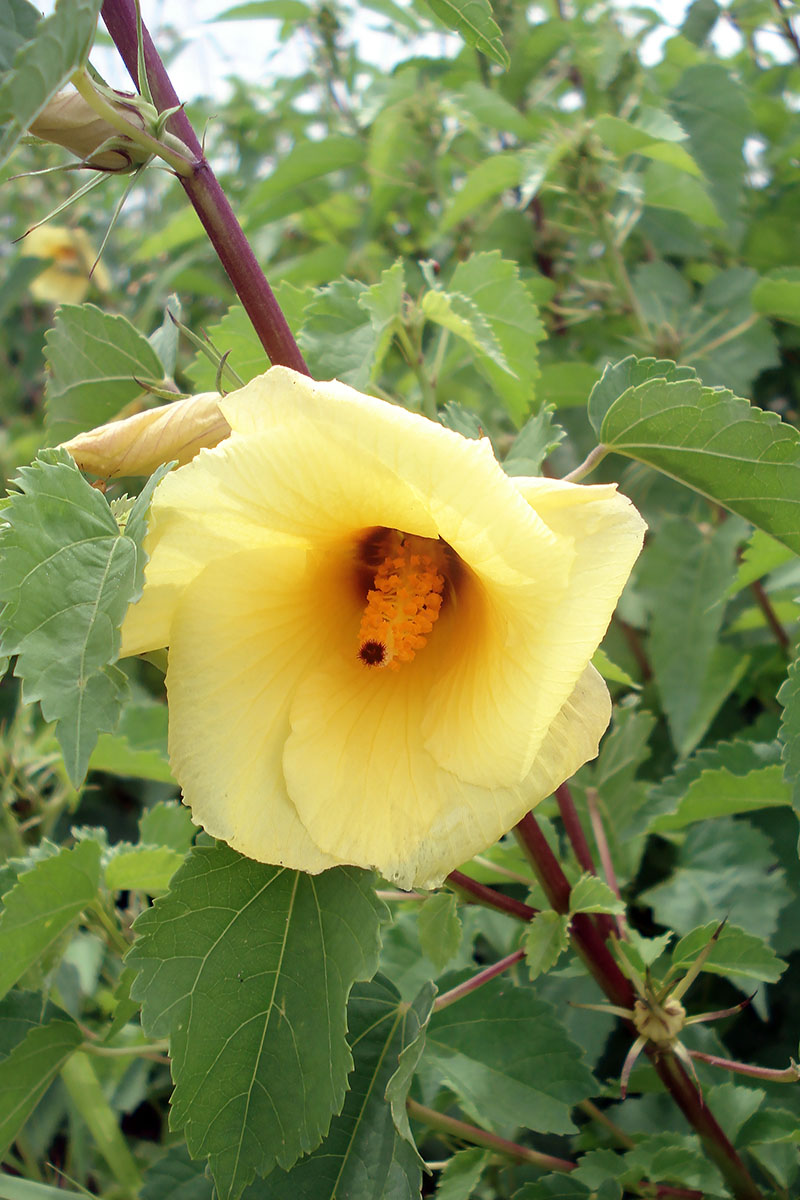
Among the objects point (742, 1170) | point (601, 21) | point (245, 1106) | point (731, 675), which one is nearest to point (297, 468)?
point (245, 1106)

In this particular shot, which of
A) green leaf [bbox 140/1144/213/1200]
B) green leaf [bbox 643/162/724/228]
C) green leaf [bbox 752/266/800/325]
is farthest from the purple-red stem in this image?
green leaf [bbox 643/162/724/228]

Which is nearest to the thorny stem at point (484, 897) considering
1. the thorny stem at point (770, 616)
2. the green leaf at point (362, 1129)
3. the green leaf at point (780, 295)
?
the green leaf at point (362, 1129)

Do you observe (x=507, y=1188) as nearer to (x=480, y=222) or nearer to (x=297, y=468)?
(x=297, y=468)

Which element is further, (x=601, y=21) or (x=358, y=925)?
(x=601, y=21)

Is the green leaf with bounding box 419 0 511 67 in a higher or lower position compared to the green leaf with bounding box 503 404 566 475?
higher

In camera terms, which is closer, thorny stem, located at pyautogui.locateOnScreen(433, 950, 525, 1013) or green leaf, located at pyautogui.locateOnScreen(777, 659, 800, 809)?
green leaf, located at pyautogui.locateOnScreen(777, 659, 800, 809)

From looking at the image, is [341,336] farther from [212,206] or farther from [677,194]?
[677,194]

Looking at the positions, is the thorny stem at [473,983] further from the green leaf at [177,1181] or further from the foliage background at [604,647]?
the green leaf at [177,1181]

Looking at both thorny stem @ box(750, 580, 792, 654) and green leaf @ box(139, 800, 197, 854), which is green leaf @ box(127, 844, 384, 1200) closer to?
green leaf @ box(139, 800, 197, 854)
